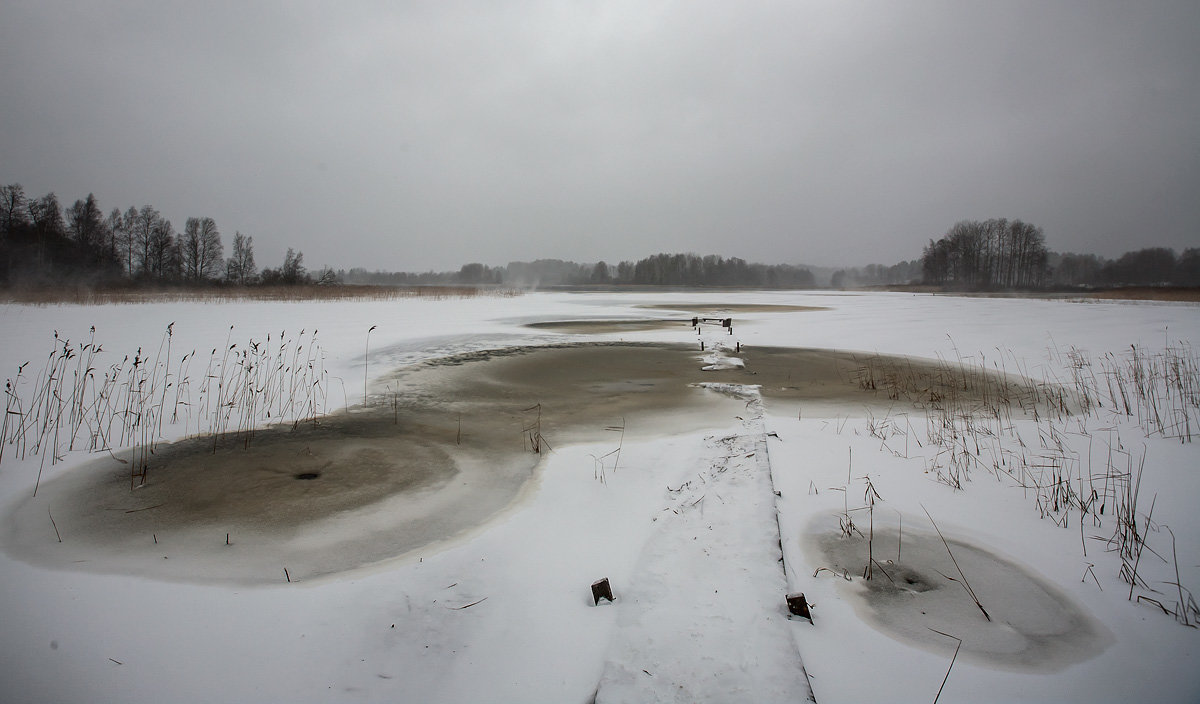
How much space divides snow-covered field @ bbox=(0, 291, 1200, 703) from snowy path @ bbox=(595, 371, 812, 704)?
0.01 metres

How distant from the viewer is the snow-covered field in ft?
8.75

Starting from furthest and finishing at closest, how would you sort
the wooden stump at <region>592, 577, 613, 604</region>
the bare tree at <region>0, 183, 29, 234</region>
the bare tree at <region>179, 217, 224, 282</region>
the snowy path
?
the bare tree at <region>179, 217, 224, 282</region>, the bare tree at <region>0, 183, 29, 234</region>, the wooden stump at <region>592, 577, 613, 604</region>, the snowy path

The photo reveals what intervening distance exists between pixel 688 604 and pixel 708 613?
0.47 ft

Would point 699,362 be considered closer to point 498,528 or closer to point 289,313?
point 498,528

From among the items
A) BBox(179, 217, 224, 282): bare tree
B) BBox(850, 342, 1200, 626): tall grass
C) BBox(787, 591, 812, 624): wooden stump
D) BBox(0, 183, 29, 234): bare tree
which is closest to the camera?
BBox(787, 591, 812, 624): wooden stump

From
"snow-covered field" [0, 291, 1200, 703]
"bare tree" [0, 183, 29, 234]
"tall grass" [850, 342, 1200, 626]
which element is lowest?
"snow-covered field" [0, 291, 1200, 703]

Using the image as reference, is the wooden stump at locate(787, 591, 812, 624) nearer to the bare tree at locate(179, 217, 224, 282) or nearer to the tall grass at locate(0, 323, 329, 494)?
the tall grass at locate(0, 323, 329, 494)

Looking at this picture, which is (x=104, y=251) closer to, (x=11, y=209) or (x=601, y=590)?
(x=11, y=209)

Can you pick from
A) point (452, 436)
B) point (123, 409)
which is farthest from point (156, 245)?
point (452, 436)

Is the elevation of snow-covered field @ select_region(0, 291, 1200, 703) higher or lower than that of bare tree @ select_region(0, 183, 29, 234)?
lower

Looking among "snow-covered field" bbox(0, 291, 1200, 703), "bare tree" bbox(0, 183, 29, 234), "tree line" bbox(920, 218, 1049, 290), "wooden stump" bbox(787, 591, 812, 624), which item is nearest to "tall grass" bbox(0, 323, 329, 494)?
"snow-covered field" bbox(0, 291, 1200, 703)

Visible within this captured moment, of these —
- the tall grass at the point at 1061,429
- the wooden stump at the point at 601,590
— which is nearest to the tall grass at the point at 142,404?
the wooden stump at the point at 601,590

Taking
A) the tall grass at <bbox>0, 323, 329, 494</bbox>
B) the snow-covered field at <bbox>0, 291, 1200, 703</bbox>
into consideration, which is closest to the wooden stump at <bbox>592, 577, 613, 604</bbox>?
the snow-covered field at <bbox>0, 291, 1200, 703</bbox>

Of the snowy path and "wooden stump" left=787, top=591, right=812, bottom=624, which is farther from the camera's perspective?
"wooden stump" left=787, top=591, right=812, bottom=624
